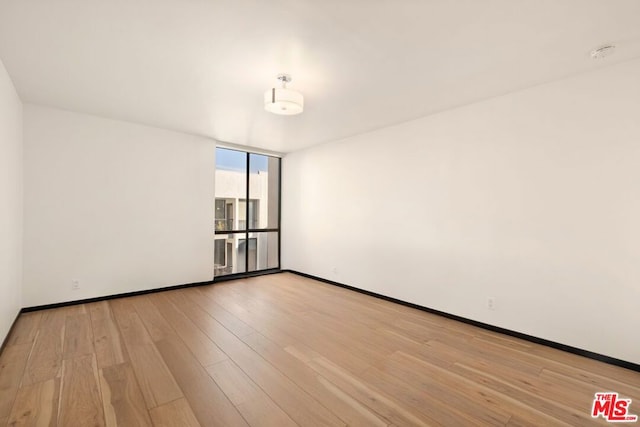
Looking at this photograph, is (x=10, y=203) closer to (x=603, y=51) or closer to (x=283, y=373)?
(x=283, y=373)

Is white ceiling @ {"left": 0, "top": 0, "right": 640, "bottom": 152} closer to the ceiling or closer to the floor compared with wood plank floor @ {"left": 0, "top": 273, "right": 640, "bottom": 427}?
closer to the ceiling

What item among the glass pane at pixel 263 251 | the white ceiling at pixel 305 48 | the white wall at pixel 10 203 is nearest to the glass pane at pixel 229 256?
the glass pane at pixel 263 251

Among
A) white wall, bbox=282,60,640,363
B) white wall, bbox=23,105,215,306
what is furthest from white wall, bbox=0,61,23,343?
white wall, bbox=282,60,640,363

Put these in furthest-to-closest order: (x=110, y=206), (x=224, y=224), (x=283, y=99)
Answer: (x=224, y=224)
(x=110, y=206)
(x=283, y=99)

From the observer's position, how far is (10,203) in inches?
111

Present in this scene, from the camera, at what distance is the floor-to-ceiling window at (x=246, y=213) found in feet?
17.5

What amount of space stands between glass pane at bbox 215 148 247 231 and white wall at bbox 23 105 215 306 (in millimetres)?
375

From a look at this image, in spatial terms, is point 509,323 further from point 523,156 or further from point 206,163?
point 206,163

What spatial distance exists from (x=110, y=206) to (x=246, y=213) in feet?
7.23

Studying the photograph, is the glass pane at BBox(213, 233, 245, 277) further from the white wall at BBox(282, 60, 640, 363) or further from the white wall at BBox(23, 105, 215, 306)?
the white wall at BBox(282, 60, 640, 363)

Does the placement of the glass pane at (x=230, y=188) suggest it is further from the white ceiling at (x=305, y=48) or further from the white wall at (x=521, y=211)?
the white wall at (x=521, y=211)

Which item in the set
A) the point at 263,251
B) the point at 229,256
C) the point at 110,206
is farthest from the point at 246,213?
the point at 110,206

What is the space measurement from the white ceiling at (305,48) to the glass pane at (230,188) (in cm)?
196

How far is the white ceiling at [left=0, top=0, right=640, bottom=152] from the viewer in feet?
5.89
